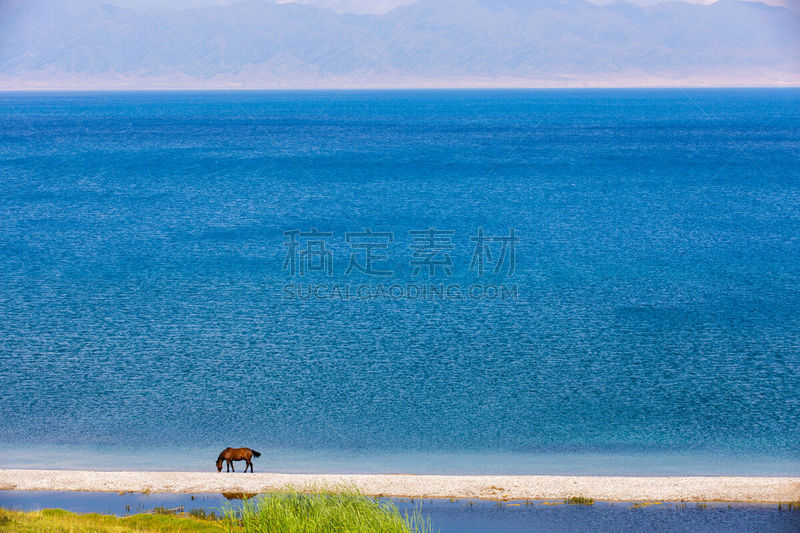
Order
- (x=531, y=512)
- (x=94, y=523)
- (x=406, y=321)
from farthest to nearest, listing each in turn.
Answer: (x=406, y=321) < (x=531, y=512) < (x=94, y=523)

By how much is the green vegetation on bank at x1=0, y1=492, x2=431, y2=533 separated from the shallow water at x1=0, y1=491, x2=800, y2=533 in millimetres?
902

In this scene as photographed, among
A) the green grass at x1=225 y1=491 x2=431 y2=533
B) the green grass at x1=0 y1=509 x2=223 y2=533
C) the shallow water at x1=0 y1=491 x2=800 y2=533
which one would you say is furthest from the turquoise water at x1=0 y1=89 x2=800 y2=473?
the green grass at x1=225 y1=491 x2=431 y2=533

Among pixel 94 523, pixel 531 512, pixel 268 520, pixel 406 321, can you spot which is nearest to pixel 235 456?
pixel 94 523

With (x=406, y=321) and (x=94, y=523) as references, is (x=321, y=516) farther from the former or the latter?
(x=406, y=321)

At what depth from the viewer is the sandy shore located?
21422mm

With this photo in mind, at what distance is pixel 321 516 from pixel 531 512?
21.0 feet

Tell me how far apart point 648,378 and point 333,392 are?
12.1 m

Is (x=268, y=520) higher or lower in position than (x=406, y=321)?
higher

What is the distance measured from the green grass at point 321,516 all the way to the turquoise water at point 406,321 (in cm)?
725

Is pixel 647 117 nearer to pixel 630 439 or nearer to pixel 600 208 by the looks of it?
pixel 600 208

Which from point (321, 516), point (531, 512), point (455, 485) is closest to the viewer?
point (321, 516)

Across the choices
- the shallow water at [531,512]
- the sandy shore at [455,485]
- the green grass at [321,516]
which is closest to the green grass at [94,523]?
the shallow water at [531,512]

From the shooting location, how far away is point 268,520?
1672 cm

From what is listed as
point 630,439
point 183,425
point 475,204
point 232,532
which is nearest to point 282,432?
point 183,425
